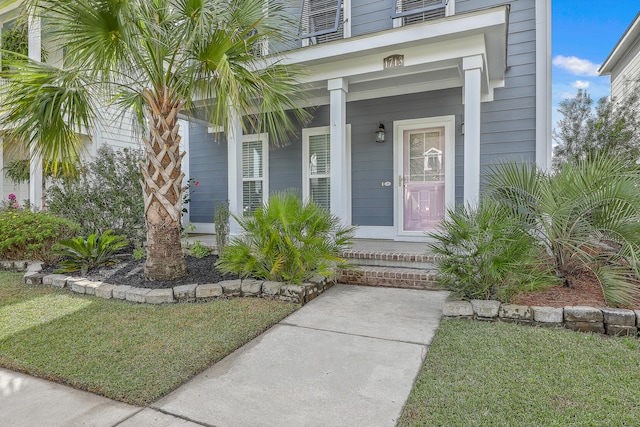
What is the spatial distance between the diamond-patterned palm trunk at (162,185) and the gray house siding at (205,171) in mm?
3932

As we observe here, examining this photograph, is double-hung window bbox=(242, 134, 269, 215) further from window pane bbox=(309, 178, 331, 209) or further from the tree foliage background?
the tree foliage background

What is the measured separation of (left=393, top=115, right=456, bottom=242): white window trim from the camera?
243 inches

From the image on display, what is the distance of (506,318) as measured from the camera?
3.28 meters

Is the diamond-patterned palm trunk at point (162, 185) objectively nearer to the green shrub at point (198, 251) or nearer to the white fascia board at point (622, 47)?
the green shrub at point (198, 251)

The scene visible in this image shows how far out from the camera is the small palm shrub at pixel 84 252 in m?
5.06

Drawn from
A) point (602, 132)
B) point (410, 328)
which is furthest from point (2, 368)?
point (602, 132)

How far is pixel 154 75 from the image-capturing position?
13.6ft

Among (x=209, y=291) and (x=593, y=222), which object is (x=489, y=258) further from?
(x=209, y=291)

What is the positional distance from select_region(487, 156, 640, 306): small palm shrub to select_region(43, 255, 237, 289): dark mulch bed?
11.7 ft

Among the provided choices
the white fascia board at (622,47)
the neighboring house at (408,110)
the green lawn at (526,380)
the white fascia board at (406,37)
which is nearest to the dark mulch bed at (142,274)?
the neighboring house at (408,110)

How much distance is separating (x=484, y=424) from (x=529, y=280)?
196 cm

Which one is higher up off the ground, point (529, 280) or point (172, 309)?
point (529, 280)

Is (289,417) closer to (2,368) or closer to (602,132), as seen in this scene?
(2,368)

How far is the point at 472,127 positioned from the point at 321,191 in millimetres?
3388
